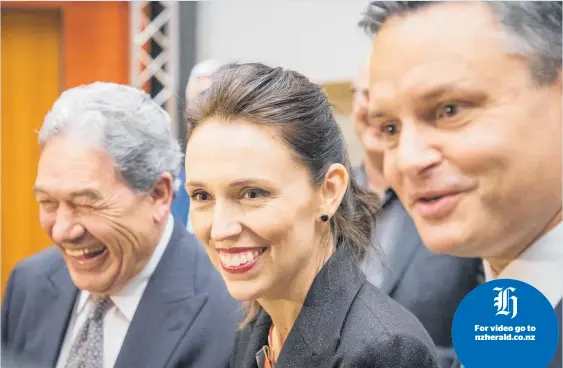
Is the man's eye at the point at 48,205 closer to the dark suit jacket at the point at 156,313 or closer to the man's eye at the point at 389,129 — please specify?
the dark suit jacket at the point at 156,313

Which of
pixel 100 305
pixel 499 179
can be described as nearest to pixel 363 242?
pixel 499 179

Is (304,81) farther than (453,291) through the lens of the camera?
No

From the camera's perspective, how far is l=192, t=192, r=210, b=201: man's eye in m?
1.38

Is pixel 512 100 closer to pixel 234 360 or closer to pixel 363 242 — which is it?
pixel 363 242

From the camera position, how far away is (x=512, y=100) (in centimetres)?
133

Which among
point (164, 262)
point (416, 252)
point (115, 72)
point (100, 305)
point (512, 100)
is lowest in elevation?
point (100, 305)

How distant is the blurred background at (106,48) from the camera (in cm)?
157

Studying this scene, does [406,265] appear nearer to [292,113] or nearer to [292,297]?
[292,297]

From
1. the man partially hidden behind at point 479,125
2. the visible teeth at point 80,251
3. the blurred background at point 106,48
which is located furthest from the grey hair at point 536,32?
the visible teeth at point 80,251

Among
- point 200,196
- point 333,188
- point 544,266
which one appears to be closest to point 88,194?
point 200,196

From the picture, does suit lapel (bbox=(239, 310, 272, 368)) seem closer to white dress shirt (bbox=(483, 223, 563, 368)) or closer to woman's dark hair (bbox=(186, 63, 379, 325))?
woman's dark hair (bbox=(186, 63, 379, 325))

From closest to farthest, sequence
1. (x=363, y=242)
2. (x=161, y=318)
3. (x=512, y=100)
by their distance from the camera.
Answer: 1. (x=512, y=100)
2. (x=363, y=242)
3. (x=161, y=318)

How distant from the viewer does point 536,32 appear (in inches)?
53.0

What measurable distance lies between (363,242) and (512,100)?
0.39 meters
